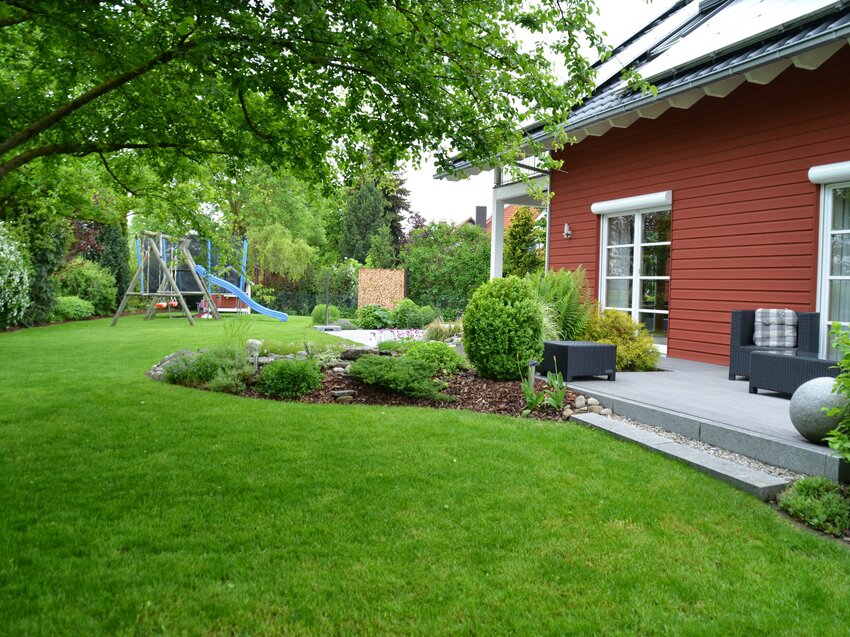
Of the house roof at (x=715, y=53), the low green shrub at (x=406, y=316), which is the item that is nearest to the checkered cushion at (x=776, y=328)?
the house roof at (x=715, y=53)

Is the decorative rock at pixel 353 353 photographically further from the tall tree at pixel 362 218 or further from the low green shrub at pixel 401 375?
the tall tree at pixel 362 218

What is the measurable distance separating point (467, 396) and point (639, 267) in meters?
4.37

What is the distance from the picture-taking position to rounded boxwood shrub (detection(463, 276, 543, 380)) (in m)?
6.39

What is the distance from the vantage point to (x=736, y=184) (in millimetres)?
7520

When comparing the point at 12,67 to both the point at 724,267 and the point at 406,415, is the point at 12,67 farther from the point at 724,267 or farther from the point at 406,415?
the point at 724,267

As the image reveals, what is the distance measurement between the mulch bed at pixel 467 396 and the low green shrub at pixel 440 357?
259mm

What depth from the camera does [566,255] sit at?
10.4 meters

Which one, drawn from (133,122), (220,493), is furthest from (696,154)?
(220,493)

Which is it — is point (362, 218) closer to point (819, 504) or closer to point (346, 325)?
point (346, 325)

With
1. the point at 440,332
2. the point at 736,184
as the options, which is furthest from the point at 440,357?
the point at 736,184

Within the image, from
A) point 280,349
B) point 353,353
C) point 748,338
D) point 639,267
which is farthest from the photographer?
point 639,267

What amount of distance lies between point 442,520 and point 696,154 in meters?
6.85

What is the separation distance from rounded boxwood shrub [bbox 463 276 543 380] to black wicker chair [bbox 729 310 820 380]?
200cm

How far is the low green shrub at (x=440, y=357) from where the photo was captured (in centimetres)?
697
